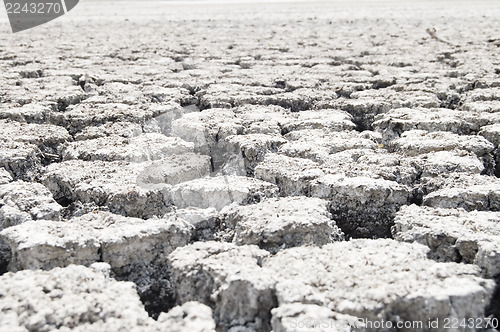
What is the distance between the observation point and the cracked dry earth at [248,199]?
128 centimetres

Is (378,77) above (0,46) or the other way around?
the other way around

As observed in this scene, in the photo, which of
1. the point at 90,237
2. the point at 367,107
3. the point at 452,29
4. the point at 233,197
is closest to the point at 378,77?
the point at 367,107

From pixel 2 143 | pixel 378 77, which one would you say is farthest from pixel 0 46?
pixel 378 77

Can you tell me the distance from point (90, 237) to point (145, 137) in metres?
1.03

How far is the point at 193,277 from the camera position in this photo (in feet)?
4.56

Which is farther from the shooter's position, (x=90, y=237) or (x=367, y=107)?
(x=367, y=107)

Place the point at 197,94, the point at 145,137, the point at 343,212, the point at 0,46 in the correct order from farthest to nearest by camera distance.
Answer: the point at 0,46, the point at 197,94, the point at 145,137, the point at 343,212

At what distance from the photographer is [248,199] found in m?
1.90

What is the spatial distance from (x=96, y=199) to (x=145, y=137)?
2.20 feet

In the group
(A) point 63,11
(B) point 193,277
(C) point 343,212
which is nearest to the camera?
(B) point 193,277

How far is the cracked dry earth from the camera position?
1.28m

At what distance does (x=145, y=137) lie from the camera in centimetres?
251

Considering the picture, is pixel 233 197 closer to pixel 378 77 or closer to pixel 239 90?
pixel 239 90

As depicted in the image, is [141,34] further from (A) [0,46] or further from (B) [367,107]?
(B) [367,107]
